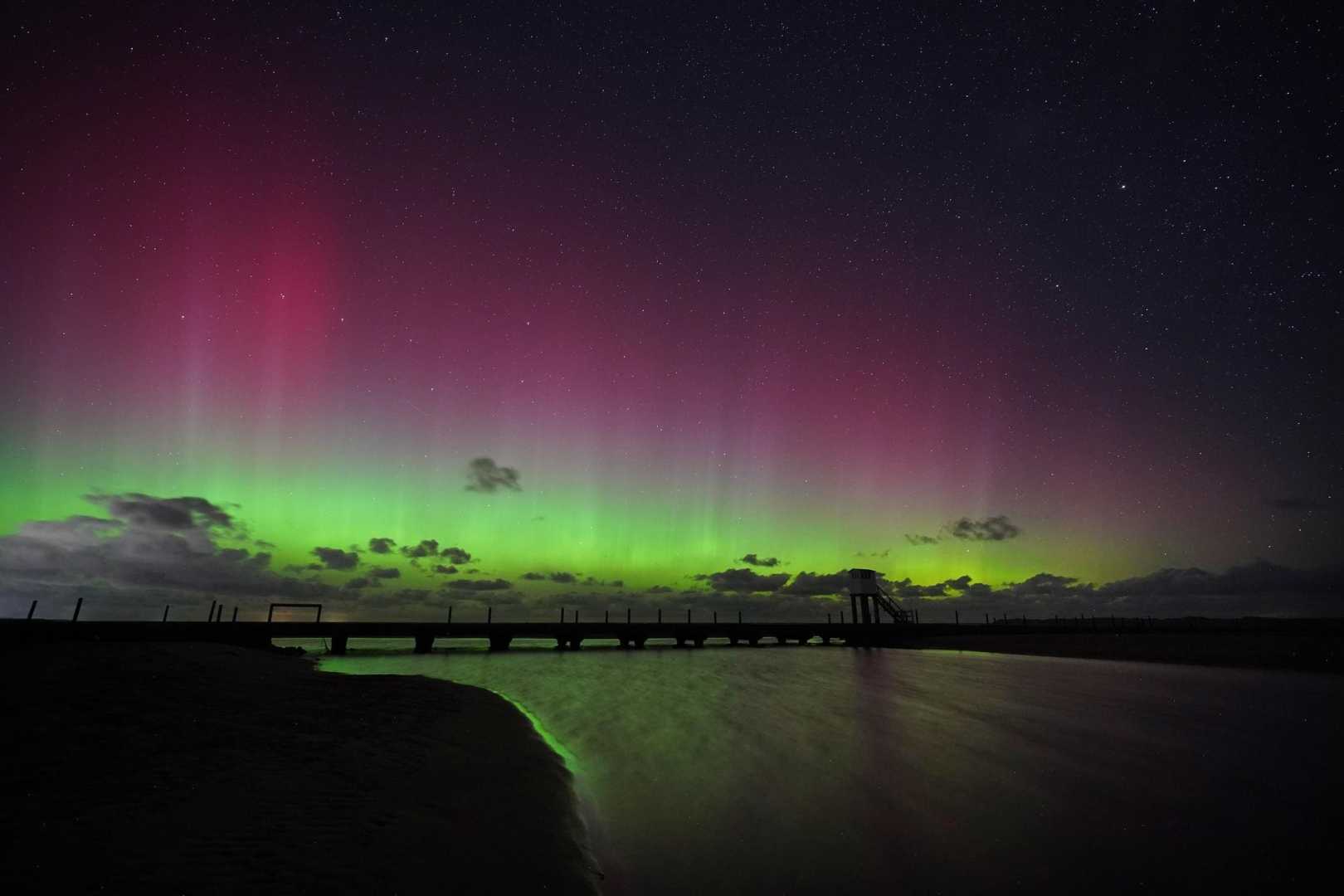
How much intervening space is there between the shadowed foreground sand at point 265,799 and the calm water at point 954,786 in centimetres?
118

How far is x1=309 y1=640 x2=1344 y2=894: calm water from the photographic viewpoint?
616cm

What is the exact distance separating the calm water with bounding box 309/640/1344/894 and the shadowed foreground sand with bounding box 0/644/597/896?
118 cm

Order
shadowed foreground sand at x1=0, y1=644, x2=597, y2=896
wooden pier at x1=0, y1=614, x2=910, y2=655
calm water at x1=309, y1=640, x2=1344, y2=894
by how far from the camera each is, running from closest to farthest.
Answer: shadowed foreground sand at x1=0, y1=644, x2=597, y2=896, calm water at x1=309, y1=640, x2=1344, y2=894, wooden pier at x1=0, y1=614, x2=910, y2=655

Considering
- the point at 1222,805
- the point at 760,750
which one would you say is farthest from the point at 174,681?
the point at 1222,805

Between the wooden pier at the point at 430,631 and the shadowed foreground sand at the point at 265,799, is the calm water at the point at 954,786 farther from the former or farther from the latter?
the wooden pier at the point at 430,631

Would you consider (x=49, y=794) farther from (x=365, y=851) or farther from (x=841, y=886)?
(x=841, y=886)

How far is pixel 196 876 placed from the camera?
14.9ft

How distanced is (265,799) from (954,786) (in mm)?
9693

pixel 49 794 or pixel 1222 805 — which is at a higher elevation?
pixel 49 794

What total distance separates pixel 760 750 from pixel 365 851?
835cm

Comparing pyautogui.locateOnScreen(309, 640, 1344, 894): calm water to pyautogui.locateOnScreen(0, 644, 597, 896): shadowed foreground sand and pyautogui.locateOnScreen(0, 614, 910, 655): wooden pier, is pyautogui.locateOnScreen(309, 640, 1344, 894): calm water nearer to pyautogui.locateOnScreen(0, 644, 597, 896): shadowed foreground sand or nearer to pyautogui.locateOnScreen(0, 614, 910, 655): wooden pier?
pyautogui.locateOnScreen(0, 644, 597, 896): shadowed foreground sand

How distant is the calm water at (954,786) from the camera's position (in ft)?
20.2

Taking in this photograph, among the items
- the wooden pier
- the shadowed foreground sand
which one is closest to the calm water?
the shadowed foreground sand

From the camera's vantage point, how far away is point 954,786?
9375 millimetres
